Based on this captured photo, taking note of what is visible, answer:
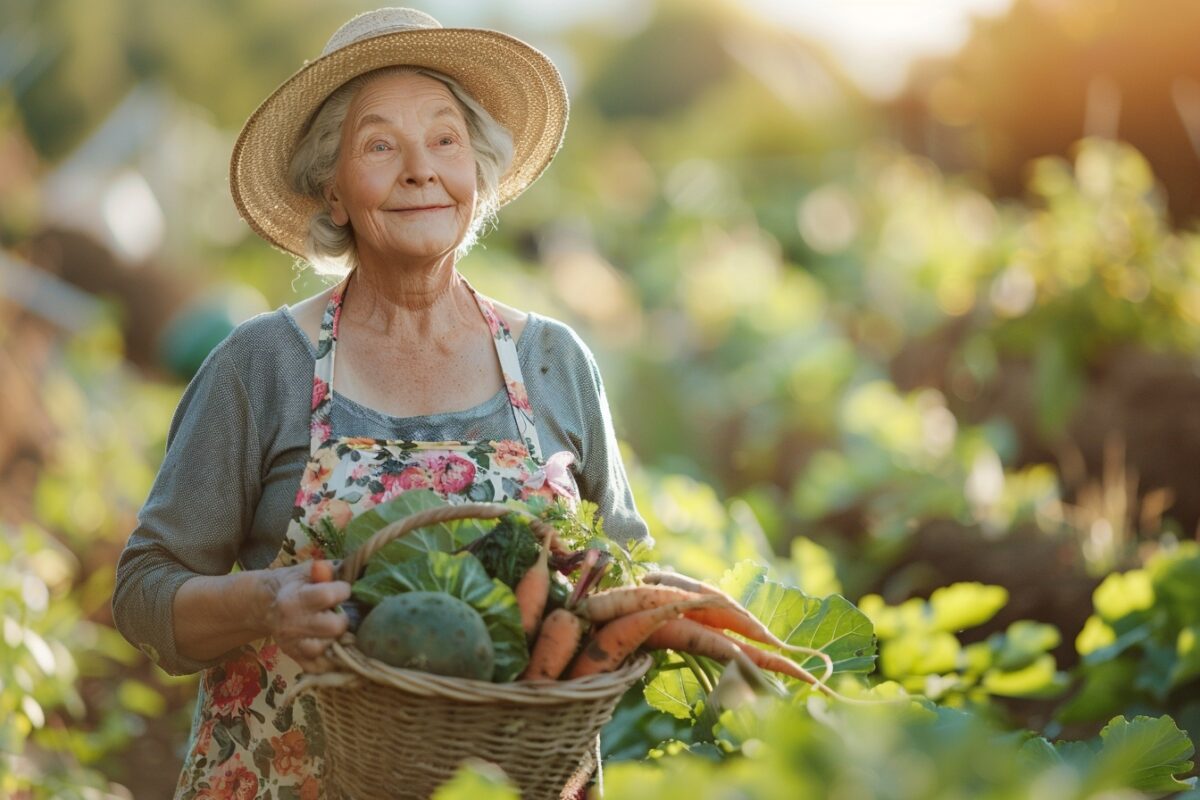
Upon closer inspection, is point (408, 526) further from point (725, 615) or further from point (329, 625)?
point (725, 615)

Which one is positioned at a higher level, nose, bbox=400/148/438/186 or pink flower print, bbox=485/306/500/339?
nose, bbox=400/148/438/186

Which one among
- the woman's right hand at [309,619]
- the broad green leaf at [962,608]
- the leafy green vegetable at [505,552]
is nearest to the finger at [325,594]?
the woman's right hand at [309,619]

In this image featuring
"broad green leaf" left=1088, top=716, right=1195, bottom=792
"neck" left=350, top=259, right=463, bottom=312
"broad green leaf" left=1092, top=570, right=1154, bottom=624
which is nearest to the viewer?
"broad green leaf" left=1088, top=716, right=1195, bottom=792

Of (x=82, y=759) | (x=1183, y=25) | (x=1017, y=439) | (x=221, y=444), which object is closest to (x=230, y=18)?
(x=1183, y=25)

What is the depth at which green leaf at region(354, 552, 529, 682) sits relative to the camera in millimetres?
1865

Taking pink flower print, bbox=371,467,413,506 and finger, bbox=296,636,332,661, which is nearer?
finger, bbox=296,636,332,661

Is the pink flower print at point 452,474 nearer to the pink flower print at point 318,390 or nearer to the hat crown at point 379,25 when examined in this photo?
the pink flower print at point 318,390

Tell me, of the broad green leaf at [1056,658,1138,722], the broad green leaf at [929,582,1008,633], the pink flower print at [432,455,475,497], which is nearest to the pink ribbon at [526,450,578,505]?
the pink flower print at [432,455,475,497]

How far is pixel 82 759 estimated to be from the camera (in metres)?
3.86

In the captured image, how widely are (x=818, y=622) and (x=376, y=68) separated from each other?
122 cm

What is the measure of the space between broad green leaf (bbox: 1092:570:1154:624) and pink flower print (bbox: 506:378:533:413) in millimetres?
1892

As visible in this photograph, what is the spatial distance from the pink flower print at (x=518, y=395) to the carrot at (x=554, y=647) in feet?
1.96

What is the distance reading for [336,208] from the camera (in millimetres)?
2564

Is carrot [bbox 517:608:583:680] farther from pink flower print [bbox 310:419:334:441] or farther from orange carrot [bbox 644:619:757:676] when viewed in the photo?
pink flower print [bbox 310:419:334:441]
